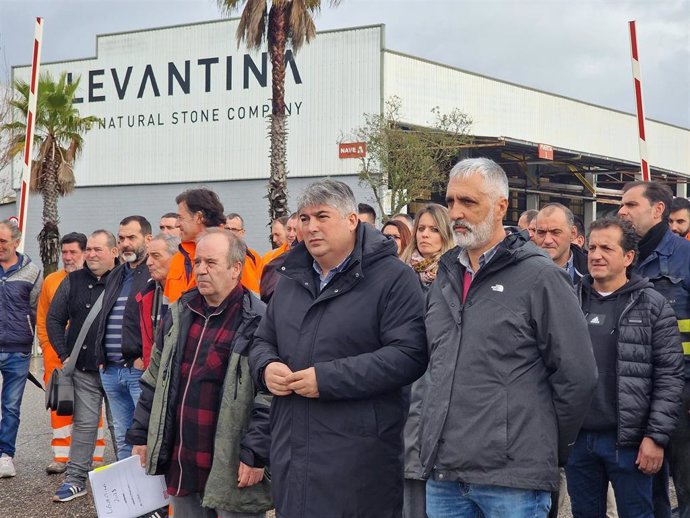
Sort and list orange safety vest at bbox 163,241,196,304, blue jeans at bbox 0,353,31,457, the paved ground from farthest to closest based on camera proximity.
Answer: blue jeans at bbox 0,353,31,457, the paved ground, orange safety vest at bbox 163,241,196,304

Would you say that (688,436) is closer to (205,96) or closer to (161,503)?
(161,503)

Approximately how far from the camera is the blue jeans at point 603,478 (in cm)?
467

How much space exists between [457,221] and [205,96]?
116ft

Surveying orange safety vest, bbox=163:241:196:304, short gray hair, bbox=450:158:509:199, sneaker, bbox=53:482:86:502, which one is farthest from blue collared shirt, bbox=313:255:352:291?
sneaker, bbox=53:482:86:502

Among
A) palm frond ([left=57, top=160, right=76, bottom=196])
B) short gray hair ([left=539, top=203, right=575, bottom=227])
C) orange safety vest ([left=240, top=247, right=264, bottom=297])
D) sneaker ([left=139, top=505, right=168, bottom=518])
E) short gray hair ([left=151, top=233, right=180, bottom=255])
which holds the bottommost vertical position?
sneaker ([left=139, top=505, right=168, bottom=518])

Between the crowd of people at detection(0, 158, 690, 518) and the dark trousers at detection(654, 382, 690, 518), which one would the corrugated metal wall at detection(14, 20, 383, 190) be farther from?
the dark trousers at detection(654, 382, 690, 518)

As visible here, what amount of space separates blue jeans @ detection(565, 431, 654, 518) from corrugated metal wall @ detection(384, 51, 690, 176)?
29.4m

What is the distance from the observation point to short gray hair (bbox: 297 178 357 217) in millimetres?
4043

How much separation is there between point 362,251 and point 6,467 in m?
5.21

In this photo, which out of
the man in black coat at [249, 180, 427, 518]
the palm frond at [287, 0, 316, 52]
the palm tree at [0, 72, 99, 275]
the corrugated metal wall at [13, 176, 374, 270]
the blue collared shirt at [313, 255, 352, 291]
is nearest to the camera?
the man in black coat at [249, 180, 427, 518]

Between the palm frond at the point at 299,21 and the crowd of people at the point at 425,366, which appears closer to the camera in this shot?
the crowd of people at the point at 425,366

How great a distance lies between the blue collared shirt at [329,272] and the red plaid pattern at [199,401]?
28.9 inches

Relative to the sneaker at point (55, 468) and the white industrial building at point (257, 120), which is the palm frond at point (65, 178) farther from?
the sneaker at point (55, 468)

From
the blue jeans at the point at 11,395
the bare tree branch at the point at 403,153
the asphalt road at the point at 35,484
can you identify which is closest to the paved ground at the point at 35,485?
the asphalt road at the point at 35,484
